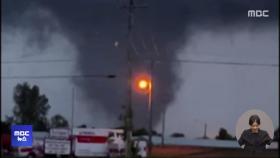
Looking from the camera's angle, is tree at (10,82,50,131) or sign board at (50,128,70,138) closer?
tree at (10,82,50,131)

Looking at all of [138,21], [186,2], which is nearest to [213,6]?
[186,2]

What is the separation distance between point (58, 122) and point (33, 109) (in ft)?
25.7

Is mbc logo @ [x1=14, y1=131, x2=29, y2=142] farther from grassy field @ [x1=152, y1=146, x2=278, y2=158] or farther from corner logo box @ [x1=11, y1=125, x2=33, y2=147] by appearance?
grassy field @ [x1=152, y1=146, x2=278, y2=158]

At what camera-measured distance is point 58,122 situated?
1479 inches

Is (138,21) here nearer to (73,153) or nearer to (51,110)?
(51,110)

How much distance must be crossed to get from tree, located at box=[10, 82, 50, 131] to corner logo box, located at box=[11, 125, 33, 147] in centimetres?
1705

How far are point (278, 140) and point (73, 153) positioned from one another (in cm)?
1188

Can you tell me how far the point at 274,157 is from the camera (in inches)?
1310
